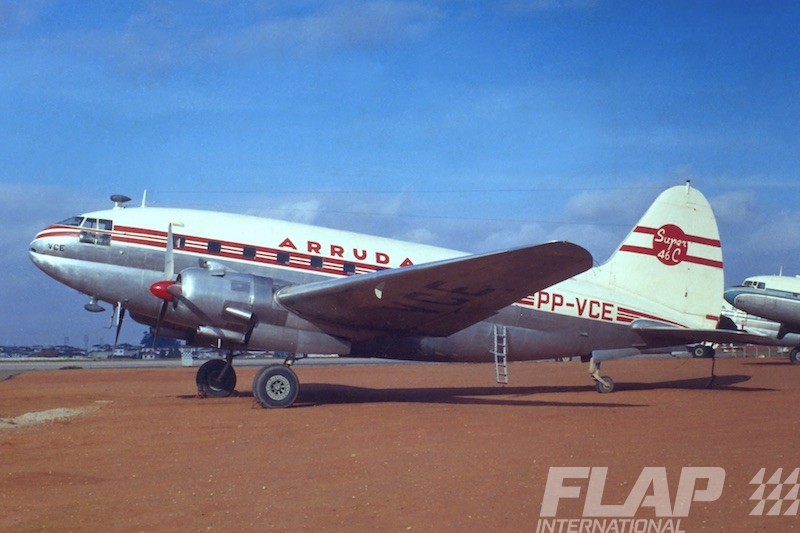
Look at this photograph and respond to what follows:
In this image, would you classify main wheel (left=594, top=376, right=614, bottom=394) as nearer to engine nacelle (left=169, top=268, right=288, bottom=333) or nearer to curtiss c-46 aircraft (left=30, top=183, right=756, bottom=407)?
curtiss c-46 aircraft (left=30, top=183, right=756, bottom=407)

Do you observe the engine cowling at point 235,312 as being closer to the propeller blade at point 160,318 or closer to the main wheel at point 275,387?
the propeller blade at point 160,318

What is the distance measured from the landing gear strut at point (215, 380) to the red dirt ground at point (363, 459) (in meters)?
0.90

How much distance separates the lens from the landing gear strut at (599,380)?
57.6 ft

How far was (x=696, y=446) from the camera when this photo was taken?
8.91m

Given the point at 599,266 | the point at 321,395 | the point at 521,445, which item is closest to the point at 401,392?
the point at 321,395

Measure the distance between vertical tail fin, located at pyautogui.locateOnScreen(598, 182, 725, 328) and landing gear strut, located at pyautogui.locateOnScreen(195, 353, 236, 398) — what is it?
9.18 metres

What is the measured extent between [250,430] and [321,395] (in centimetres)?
608

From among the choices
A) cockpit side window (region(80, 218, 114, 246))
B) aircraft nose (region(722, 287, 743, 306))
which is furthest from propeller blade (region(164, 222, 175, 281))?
aircraft nose (region(722, 287, 743, 306))

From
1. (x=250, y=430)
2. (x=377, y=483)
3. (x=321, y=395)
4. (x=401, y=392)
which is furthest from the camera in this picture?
(x=401, y=392)

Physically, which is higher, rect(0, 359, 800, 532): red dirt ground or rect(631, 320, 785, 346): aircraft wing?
rect(631, 320, 785, 346): aircraft wing

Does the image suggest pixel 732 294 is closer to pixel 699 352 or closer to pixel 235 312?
pixel 699 352

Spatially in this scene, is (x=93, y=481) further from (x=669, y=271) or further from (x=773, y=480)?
(x=669, y=271)

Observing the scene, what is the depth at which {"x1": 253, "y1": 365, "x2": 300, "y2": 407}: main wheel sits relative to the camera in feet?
43.5

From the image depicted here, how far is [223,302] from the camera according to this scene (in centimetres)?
1323
